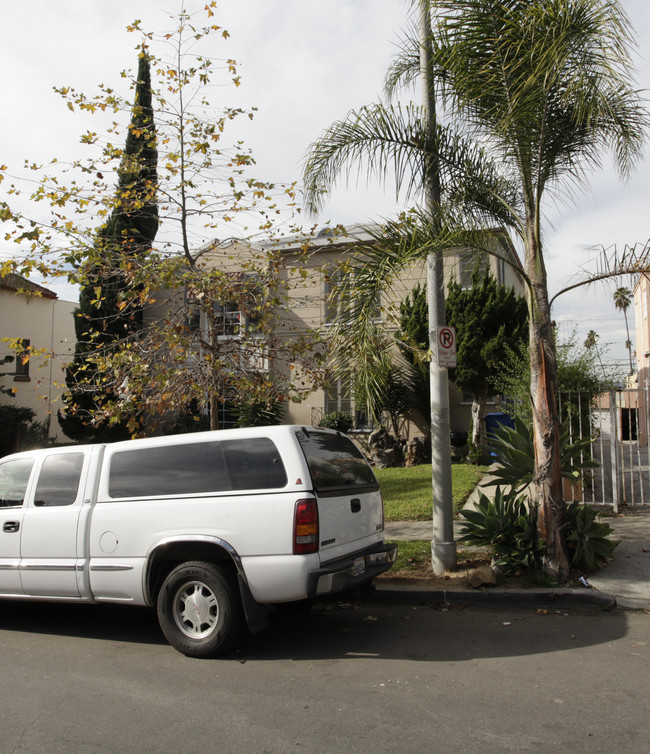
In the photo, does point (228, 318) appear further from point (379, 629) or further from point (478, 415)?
point (478, 415)

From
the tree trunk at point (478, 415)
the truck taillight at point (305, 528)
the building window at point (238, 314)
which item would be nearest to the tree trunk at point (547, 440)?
the truck taillight at point (305, 528)

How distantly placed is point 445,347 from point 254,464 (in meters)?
2.88

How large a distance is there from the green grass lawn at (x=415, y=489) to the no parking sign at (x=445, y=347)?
3164 millimetres

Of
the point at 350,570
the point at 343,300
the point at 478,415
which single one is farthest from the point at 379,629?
the point at 478,415

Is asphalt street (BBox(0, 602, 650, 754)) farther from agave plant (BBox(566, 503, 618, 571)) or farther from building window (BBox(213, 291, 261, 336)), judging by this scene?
building window (BBox(213, 291, 261, 336))

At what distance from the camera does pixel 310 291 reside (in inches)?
621

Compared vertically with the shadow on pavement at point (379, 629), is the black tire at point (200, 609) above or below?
above

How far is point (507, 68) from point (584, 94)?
2.71 feet

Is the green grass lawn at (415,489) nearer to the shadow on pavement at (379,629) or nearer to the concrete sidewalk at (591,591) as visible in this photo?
the concrete sidewalk at (591,591)

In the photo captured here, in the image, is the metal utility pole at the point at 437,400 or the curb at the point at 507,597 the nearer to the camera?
the curb at the point at 507,597

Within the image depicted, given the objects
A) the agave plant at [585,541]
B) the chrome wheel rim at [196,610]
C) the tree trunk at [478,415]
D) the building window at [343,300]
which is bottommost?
the chrome wheel rim at [196,610]

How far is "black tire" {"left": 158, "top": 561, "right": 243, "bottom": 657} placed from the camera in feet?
16.3

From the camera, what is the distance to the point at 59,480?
19.6 feet

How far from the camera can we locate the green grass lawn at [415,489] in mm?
10309
